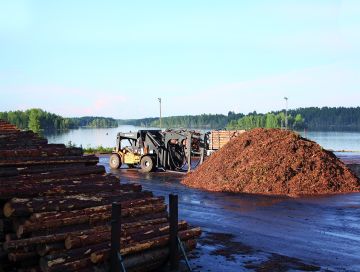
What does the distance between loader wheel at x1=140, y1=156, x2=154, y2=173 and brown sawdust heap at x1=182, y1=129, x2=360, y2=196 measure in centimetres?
465

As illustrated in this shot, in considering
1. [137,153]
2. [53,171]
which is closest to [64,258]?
[53,171]

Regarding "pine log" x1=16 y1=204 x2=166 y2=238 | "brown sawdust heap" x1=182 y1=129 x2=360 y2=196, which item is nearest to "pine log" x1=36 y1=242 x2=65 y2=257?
"pine log" x1=16 y1=204 x2=166 y2=238

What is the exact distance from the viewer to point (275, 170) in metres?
20.1

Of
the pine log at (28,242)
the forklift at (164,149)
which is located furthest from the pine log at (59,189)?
the forklift at (164,149)

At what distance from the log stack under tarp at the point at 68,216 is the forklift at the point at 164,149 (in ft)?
55.3

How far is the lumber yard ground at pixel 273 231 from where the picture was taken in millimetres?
9375

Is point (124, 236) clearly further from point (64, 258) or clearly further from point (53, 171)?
point (53, 171)

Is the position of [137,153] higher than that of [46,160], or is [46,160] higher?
[46,160]

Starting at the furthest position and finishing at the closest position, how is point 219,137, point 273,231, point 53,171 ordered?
point 219,137 < point 273,231 < point 53,171

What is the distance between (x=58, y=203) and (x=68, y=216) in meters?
0.32

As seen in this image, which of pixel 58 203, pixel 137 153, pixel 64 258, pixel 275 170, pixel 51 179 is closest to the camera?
pixel 64 258

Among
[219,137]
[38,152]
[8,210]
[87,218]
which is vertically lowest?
[87,218]

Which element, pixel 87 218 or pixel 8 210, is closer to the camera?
pixel 8 210

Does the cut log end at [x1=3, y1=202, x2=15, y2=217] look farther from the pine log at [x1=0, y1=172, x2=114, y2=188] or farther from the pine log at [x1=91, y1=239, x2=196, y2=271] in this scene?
the pine log at [x1=91, y1=239, x2=196, y2=271]
